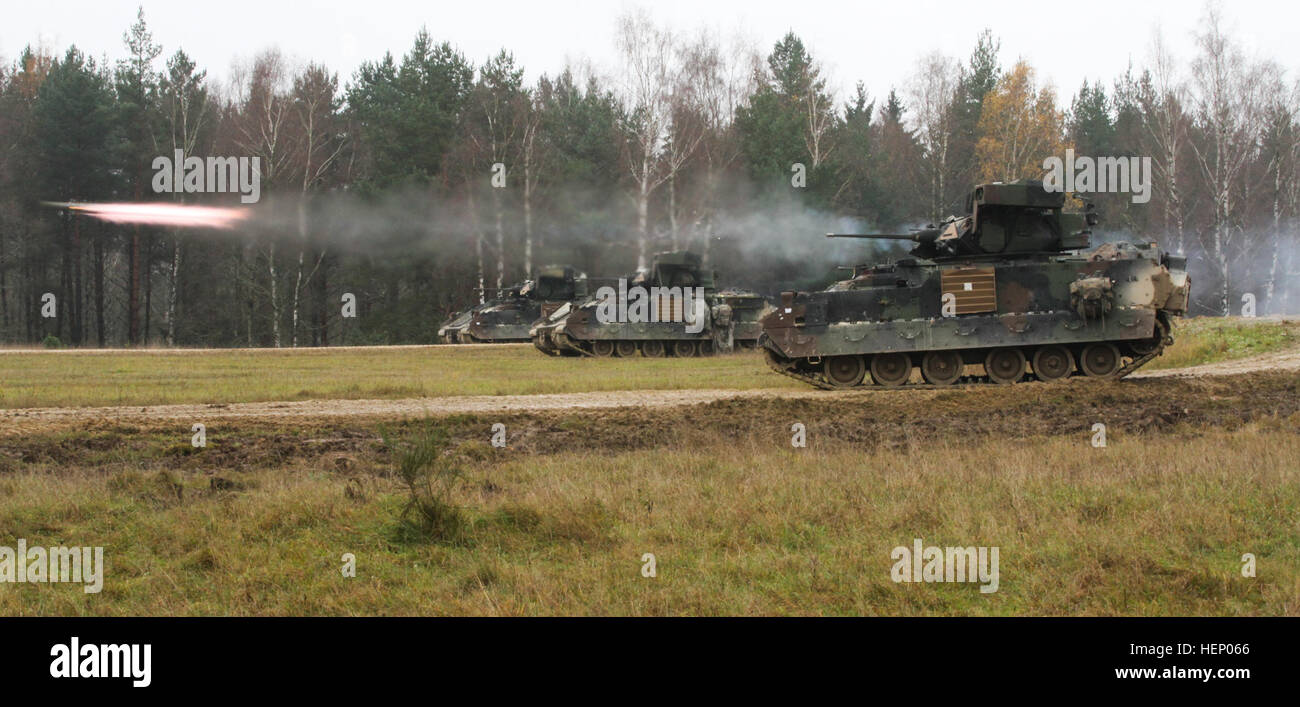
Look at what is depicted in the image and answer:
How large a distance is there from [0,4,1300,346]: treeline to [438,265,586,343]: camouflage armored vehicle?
146 cm

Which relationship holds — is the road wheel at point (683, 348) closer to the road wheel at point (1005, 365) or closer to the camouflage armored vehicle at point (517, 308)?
the camouflage armored vehicle at point (517, 308)

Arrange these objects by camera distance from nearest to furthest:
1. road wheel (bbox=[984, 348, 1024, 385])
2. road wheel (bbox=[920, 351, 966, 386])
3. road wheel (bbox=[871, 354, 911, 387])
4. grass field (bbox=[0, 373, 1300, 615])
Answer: grass field (bbox=[0, 373, 1300, 615]), road wheel (bbox=[984, 348, 1024, 385]), road wheel (bbox=[920, 351, 966, 386]), road wheel (bbox=[871, 354, 911, 387])

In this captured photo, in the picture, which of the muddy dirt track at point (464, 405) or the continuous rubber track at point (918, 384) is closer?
the muddy dirt track at point (464, 405)

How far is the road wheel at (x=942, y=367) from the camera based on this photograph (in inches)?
902

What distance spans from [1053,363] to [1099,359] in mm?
896

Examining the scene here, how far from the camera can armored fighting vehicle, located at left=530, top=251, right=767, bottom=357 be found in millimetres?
36812

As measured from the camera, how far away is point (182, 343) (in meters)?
50.9

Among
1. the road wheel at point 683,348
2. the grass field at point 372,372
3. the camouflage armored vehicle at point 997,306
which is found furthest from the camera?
the road wheel at point 683,348

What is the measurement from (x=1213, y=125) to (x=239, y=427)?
4342cm

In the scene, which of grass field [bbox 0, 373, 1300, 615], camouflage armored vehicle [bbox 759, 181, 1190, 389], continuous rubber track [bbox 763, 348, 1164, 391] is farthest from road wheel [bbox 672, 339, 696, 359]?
grass field [bbox 0, 373, 1300, 615]

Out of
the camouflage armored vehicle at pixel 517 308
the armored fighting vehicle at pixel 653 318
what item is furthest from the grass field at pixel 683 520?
the camouflage armored vehicle at pixel 517 308

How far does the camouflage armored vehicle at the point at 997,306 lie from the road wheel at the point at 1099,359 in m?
0.03

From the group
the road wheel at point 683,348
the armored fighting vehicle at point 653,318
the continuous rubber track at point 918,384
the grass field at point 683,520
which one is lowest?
the grass field at point 683,520

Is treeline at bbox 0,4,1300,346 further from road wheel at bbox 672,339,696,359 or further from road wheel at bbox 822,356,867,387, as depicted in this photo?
road wheel at bbox 822,356,867,387
